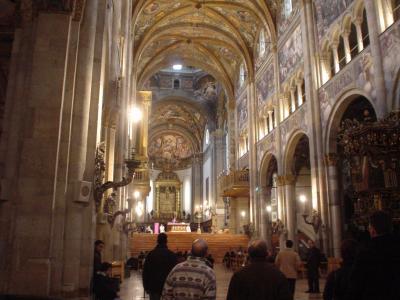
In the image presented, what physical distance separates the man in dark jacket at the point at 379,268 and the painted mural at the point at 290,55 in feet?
55.4

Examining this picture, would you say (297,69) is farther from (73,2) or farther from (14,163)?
(14,163)

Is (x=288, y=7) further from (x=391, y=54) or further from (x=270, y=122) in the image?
(x=391, y=54)

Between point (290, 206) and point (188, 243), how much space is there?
7.99 m

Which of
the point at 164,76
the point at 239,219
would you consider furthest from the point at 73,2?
the point at 164,76

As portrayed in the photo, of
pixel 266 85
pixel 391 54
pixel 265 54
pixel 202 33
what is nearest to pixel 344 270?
pixel 391 54

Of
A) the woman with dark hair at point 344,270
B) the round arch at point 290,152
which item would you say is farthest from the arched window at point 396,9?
the woman with dark hair at point 344,270

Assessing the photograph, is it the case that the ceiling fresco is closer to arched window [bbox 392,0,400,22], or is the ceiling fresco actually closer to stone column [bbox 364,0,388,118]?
stone column [bbox 364,0,388,118]

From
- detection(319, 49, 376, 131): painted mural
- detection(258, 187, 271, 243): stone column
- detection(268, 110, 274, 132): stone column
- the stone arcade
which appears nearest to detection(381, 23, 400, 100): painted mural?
the stone arcade

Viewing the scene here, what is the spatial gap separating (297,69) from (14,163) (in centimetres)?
1535

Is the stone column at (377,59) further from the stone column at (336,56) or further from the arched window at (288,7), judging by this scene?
the arched window at (288,7)

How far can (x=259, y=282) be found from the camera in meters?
2.74

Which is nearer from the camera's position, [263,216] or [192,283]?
[192,283]

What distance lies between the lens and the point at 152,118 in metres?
44.9

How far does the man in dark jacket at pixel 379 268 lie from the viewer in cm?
264
